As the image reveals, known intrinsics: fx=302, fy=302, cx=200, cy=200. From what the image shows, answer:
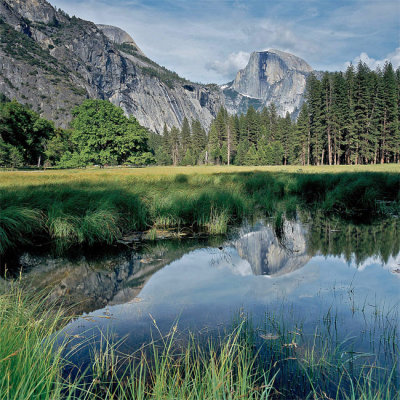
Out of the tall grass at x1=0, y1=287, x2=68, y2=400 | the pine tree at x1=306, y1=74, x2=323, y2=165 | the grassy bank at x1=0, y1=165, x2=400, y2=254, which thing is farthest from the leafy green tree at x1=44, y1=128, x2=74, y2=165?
the tall grass at x1=0, y1=287, x2=68, y2=400

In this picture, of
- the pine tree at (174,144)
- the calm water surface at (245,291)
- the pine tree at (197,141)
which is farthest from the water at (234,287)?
the pine tree at (174,144)

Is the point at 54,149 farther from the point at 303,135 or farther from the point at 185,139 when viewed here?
the point at 185,139

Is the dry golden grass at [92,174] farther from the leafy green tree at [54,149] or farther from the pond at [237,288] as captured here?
the leafy green tree at [54,149]

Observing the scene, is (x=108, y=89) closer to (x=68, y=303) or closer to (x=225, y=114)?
(x=225, y=114)

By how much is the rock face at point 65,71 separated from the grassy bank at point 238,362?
362ft

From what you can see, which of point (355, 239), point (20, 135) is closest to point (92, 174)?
point (355, 239)

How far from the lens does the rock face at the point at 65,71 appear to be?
102750mm

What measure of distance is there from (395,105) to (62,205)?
Answer: 178ft

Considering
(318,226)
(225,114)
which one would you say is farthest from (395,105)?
(318,226)

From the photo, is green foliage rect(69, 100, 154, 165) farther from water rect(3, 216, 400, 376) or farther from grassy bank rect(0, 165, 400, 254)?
water rect(3, 216, 400, 376)

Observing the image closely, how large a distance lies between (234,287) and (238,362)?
6.57ft

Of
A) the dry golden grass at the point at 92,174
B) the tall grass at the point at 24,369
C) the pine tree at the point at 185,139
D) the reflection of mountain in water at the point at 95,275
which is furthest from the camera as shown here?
the pine tree at the point at 185,139

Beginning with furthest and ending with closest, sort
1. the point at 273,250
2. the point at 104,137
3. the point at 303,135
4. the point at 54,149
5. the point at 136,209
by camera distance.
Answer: the point at 303,135 < the point at 54,149 < the point at 104,137 < the point at 136,209 < the point at 273,250

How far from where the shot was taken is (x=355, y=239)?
22.6 ft
